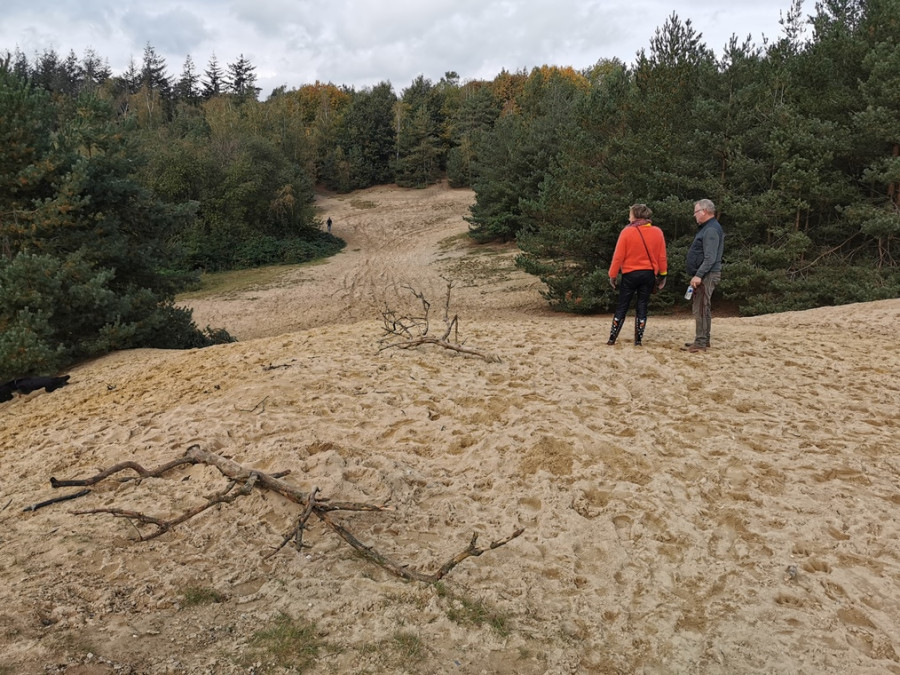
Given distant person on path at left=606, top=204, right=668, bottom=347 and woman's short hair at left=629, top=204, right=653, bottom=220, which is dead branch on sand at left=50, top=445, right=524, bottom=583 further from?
woman's short hair at left=629, top=204, right=653, bottom=220

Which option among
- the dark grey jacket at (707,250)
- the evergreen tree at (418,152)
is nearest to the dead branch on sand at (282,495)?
the dark grey jacket at (707,250)

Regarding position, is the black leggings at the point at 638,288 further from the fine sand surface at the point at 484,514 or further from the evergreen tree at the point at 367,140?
the evergreen tree at the point at 367,140

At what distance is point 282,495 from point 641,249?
16.8 feet

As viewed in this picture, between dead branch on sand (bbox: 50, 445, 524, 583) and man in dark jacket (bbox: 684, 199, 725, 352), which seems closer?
dead branch on sand (bbox: 50, 445, 524, 583)

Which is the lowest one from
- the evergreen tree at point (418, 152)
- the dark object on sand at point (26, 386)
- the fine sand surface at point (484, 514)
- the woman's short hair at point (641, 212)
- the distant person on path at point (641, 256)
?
the dark object on sand at point (26, 386)

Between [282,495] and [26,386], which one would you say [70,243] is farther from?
[282,495]

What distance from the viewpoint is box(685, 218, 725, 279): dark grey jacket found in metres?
6.73

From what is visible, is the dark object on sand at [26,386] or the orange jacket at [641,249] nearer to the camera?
the orange jacket at [641,249]

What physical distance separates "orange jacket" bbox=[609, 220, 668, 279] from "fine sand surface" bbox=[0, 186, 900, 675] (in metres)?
1.11

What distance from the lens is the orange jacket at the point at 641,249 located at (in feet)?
22.5

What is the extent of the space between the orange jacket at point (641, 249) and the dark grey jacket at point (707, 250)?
13.9 inches

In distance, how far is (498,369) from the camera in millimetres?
6727

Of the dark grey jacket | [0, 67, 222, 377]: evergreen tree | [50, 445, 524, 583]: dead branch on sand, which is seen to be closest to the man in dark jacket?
the dark grey jacket

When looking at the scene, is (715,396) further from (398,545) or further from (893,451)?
(398,545)
